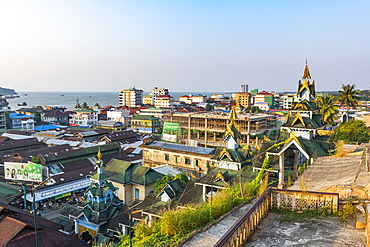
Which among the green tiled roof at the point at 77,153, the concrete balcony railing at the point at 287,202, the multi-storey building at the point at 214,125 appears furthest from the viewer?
the multi-storey building at the point at 214,125

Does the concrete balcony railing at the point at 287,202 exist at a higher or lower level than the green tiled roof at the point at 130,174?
Answer: higher

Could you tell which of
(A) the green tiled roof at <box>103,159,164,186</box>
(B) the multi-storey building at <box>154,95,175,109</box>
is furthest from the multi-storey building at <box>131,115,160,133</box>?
(A) the green tiled roof at <box>103,159,164,186</box>

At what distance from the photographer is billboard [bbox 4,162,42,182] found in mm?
12508

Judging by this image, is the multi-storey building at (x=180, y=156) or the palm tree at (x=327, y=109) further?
the palm tree at (x=327, y=109)

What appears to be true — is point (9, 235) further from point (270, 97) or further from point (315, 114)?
point (270, 97)

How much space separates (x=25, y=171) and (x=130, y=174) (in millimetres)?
14882

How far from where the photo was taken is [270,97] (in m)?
132

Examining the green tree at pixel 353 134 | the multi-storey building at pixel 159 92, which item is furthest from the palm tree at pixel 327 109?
the multi-storey building at pixel 159 92

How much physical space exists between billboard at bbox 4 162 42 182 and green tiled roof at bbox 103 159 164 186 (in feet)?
44.2

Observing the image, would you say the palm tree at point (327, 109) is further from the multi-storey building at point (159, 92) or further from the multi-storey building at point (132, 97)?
the multi-storey building at point (159, 92)

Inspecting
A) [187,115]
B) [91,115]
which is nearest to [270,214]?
[187,115]

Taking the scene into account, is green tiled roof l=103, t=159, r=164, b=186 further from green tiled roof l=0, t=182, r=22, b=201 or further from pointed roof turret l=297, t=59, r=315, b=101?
pointed roof turret l=297, t=59, r=315, b=101

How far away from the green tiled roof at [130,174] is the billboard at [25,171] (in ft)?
44.2

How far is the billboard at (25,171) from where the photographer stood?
1251 cm
